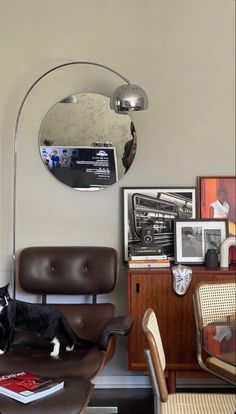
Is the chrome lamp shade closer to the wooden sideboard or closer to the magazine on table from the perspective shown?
the wooden sideboard

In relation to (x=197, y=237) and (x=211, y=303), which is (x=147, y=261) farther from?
(x=211, y=303)

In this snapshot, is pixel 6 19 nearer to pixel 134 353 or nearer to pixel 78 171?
pixel 78 171

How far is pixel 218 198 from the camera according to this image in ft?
11.5

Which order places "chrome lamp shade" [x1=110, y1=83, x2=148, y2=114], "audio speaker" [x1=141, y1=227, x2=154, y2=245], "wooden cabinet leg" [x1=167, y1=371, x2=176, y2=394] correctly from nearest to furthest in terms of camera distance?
"chrome lamp shade" [x1=110, y1=83, x2=148, y2=114] → "wooden cabinet leg" [x1=167, y1=371, x2=176, y2=394] → "audio speaker" [x1=141, y1=227, x2=154, y2=245]

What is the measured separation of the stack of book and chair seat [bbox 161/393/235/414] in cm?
106

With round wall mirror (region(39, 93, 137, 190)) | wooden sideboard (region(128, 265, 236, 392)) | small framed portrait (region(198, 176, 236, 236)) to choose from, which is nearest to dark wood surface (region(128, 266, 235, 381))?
wooden sideboard (region(128, 265, 236, 392))

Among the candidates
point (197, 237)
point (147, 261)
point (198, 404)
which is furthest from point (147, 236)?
point (198, 404)

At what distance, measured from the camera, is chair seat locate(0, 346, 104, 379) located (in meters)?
2.63

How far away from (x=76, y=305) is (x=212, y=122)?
1.52 m

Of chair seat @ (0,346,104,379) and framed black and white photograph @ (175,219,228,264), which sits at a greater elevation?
framed black and white photograph @ (175,219,228,264)

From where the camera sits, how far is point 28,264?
3.25 meters

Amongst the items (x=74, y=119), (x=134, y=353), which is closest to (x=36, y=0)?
(x=74, y=119)

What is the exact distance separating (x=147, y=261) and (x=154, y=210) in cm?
40

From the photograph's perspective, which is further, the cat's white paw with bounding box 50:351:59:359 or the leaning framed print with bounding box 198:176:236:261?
the leaning framed print with bounding box 198:176:236:261
